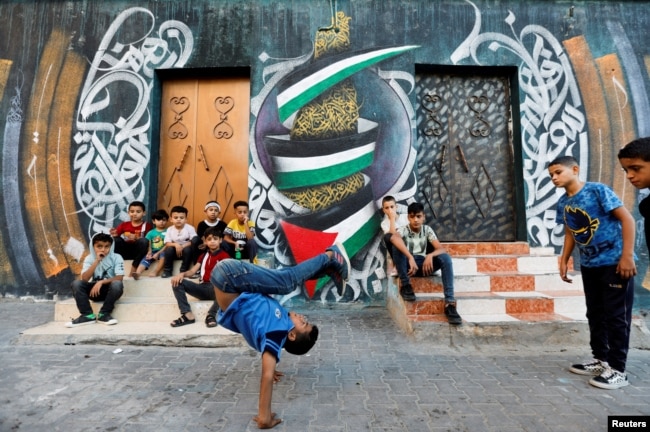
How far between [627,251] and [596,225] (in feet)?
0.96

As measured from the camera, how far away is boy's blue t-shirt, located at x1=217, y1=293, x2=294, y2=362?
2281 mm

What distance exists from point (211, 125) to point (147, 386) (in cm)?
426

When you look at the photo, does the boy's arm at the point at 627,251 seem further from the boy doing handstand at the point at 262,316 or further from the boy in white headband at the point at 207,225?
the boy in white headband at the point at 207,225

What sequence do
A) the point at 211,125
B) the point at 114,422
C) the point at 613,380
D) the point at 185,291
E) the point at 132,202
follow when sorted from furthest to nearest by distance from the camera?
1. the point at 211,125
2. the point at 132,202
3. the point at 185,291
4. the point at 613,380
5. the point at 114,422

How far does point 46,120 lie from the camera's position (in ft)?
18.9

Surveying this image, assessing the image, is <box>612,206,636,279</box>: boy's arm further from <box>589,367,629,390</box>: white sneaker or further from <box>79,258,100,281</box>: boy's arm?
<box>79,258,100,281</box>: boy's arm

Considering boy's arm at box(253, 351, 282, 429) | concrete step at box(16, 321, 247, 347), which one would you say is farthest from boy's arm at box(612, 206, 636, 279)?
concrete step at box(16, 321, 247, 347)

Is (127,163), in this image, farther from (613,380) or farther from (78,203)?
(613,380)

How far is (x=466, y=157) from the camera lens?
586 centimetres

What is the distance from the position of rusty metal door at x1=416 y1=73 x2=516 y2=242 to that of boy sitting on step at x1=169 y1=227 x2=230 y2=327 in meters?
3.30

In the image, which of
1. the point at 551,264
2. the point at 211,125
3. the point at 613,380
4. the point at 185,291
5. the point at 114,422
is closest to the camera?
the point at 114,422

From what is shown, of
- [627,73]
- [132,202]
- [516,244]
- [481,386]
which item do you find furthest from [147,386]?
[627,73]

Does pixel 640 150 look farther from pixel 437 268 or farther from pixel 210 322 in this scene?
pixel 210 322

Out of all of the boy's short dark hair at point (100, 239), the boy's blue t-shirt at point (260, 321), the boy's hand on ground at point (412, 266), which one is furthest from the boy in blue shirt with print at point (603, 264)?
the boy's short dark hair at point (100, 239)
